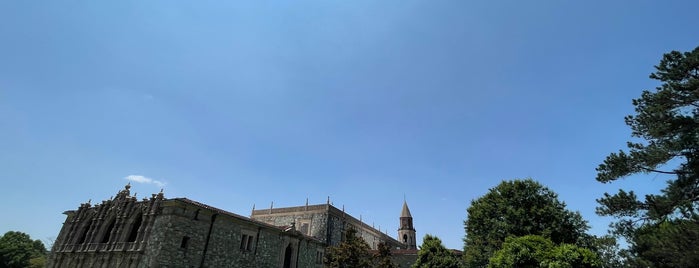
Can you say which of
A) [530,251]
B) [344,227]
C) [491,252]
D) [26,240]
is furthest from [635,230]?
[26,240]

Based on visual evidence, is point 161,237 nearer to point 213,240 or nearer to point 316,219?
point 213,240

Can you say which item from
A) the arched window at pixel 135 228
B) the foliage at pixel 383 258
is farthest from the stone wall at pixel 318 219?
the arched window at pixel 135 228

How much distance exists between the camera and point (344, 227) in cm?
4600

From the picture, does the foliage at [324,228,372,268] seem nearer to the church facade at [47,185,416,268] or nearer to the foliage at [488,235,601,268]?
the church facade at [47,185,416,268]

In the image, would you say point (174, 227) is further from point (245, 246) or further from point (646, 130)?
point (646, 130)

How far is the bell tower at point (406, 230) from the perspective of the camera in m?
63.8

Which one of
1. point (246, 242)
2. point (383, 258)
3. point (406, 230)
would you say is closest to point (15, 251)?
point (246, 242)

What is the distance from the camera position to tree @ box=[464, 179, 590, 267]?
25.3 metres

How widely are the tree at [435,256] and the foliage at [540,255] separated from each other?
6.37 meters

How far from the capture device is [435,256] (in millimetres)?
28469

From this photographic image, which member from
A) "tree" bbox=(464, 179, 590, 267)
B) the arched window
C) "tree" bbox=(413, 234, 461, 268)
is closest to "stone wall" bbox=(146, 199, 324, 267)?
the arched window

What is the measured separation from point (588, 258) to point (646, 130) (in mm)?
8434

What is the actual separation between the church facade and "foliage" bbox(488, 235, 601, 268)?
56.0ft

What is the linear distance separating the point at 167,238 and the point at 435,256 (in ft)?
68.6
